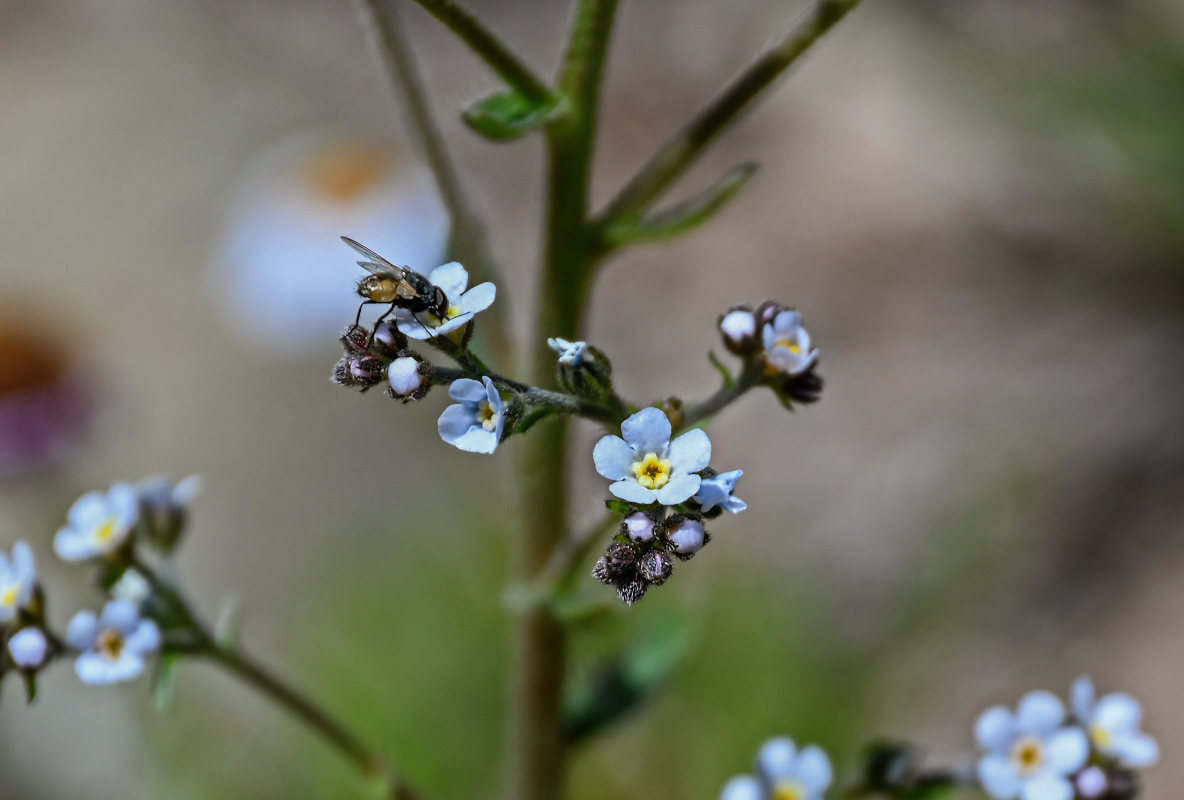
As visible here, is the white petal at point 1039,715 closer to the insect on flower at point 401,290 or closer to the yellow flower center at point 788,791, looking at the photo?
the yellow flower center at point 788,791

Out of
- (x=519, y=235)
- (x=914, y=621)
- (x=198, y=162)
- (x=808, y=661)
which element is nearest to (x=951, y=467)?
(x=914, y=621)

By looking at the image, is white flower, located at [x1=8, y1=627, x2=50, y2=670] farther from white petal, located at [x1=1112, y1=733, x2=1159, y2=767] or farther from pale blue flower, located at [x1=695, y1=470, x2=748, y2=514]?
white petal, located at [x1=1112, y1=733, x2=1159, y2=767]

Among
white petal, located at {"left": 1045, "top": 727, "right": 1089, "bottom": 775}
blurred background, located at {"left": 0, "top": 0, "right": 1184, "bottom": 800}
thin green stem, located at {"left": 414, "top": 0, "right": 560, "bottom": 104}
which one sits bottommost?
blurred background, located at {"left": 0, "top": 0, "right": 1184, "bottom": 800}

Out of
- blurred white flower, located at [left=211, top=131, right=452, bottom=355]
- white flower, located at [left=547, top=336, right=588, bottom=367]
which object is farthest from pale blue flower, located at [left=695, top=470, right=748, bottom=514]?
blurred white flower, located at [left=211, top=131, right=452, bottom=355]

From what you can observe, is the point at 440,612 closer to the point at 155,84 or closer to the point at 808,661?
the point at 808,661

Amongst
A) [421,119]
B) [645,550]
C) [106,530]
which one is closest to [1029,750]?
[645,550]
